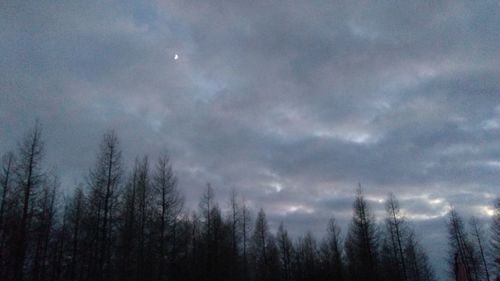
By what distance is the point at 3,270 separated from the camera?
39.3 ft

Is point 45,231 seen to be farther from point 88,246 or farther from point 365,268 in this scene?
point 365,268

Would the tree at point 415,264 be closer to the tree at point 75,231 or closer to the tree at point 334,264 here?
the tree at point 334,264

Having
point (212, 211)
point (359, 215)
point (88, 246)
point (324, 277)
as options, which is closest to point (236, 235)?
point (212, 211)

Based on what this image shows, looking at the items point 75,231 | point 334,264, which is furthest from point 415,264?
point 75,231

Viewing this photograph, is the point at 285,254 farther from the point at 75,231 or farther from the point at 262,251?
the point at 75,231

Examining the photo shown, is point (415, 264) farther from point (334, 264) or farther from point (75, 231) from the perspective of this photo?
point (75, 231)

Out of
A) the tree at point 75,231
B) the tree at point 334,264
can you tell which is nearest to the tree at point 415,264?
the tree at point 334,264

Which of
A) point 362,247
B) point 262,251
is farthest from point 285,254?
point 362,247

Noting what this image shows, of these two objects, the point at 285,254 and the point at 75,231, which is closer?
the point at 75,231

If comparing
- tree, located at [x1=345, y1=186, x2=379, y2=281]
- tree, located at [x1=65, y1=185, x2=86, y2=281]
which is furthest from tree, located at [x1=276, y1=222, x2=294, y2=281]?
tree, located at [x1=65, y1=185, x2=86, y2=281]

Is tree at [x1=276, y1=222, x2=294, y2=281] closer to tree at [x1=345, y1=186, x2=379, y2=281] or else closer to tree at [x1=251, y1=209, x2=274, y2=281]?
tree at [x1=251, y1=209, x2=274, y2=281]

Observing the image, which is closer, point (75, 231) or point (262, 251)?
point (75, 231)

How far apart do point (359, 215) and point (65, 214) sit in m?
28.7

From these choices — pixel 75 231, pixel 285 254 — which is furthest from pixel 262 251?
pixel 75 231
